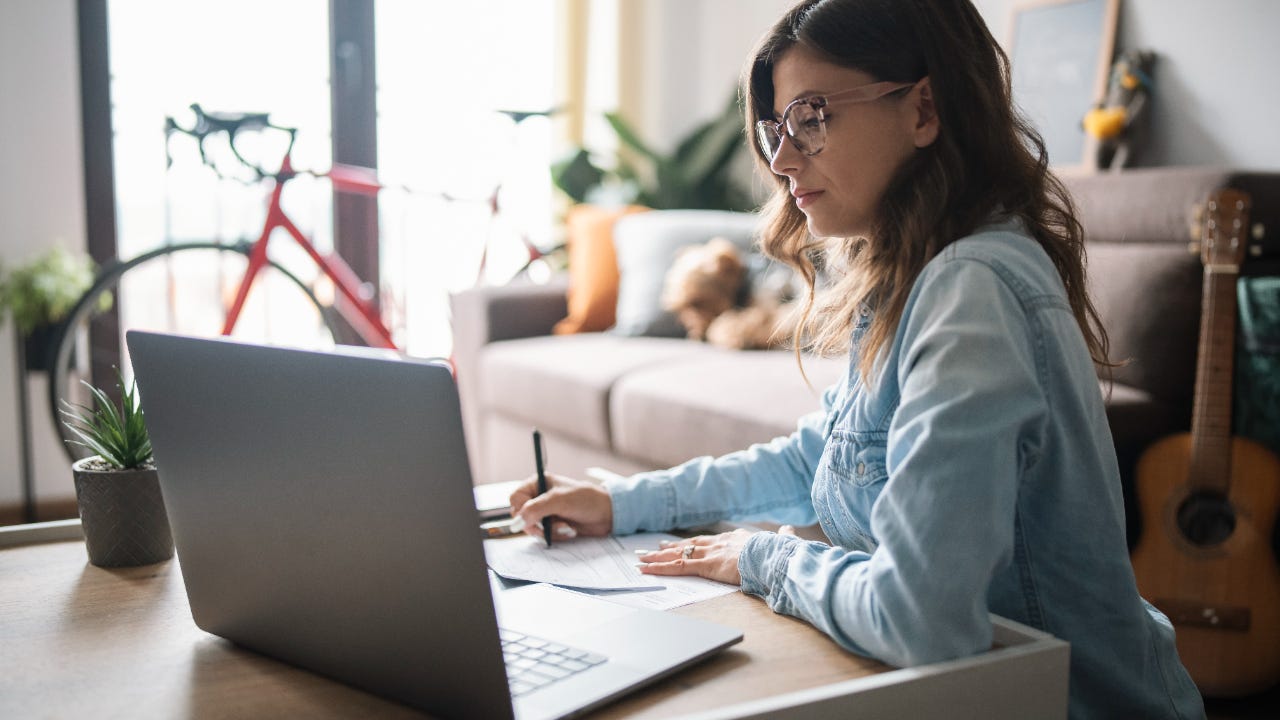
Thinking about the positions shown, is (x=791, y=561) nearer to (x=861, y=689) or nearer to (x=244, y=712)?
(x=861, y=689)

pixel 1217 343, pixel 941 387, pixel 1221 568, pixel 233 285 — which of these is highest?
pixel 941 387

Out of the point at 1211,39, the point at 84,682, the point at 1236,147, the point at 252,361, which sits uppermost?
the point at 1211,39

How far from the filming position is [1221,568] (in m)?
1.88

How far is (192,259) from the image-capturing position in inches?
143

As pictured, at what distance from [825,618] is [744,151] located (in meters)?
3.42

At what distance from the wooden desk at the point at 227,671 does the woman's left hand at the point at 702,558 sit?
0.04 metres

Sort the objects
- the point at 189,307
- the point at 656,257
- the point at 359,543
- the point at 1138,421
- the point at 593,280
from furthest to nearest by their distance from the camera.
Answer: the point at 189,307
the point at 593,280
the point at 656,257
the point at 1138,421
the point at 359,543

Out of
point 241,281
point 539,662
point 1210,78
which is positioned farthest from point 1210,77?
point 241,281

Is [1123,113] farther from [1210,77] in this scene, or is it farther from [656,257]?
[656,257]

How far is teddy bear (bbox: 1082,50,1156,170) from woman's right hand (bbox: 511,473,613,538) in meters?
1.90

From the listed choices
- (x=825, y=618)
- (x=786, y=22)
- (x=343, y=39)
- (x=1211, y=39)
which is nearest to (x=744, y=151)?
(x=343, y=39)

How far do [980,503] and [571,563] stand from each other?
1.39 feet

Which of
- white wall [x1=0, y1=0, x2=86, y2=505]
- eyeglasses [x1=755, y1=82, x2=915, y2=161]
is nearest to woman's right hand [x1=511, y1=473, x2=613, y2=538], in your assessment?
eyeglasses [x1=755, y1=82, x2=915, y2=161]

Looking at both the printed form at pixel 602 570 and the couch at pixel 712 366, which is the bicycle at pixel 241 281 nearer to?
the couch at pixel 712 366
